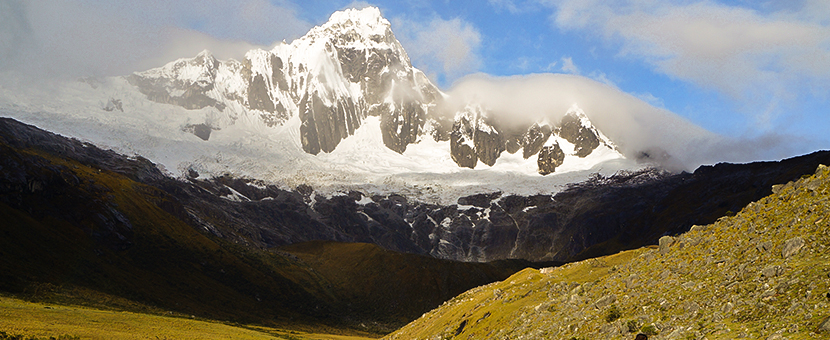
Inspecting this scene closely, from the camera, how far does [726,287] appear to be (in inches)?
1019

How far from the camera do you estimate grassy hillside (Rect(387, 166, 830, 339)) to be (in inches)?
849

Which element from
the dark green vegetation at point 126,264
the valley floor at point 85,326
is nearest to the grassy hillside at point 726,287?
the valley floor at point 85,326

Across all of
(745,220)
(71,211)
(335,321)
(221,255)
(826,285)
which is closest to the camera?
(826,285)

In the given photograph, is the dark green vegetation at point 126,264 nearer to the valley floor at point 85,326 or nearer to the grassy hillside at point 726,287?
the valley floor at point 85,326

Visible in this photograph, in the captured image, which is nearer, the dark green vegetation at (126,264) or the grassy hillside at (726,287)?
the grassy hillside at (726,287)

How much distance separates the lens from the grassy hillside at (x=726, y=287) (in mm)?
21562

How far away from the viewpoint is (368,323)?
7215 inches

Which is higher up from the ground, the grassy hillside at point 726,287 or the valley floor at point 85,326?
the grassy hillside at point 726,287

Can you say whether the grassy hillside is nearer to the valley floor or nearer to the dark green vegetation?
the valley floor

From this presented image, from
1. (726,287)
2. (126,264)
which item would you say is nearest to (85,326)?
(726,287)

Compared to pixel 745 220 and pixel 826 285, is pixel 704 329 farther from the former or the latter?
pixel 745 220

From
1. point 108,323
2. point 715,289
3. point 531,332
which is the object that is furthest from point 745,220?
point 108,323

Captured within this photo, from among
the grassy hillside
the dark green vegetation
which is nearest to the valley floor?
the dark green vegetation

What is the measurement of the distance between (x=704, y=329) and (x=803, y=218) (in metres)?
9.23
